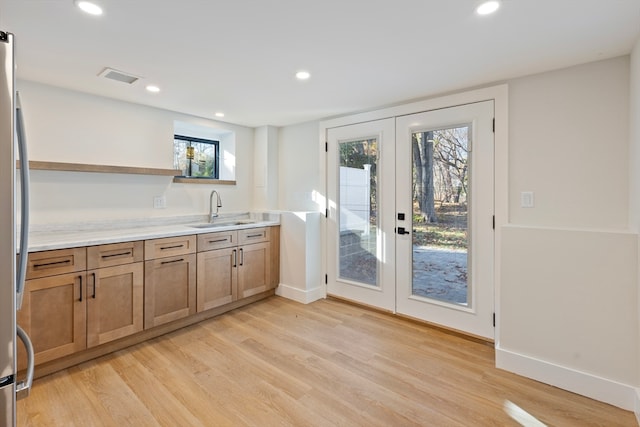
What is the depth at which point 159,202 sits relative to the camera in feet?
11.2

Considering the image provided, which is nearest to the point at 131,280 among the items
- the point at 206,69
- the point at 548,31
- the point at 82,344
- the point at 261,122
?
the point at 82,344

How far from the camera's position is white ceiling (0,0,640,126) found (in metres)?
1.63

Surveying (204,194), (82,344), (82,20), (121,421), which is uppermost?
(82,20)

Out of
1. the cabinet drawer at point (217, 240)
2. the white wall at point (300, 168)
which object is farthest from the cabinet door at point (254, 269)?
the white wall at point (300, 168)

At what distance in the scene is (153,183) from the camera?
11.0 feet

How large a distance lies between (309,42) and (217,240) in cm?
212

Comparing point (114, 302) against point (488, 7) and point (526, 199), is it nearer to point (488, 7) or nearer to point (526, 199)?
point (488, 7)

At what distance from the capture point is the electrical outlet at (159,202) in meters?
3.38

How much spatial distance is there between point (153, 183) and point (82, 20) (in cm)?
186

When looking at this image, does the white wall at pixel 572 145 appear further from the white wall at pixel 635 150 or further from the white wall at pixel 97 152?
the white wall at pixel 97 152

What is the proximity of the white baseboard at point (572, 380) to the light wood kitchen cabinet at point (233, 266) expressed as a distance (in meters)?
2.49

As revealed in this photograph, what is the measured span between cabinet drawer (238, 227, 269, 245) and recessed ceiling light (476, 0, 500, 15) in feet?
9.27

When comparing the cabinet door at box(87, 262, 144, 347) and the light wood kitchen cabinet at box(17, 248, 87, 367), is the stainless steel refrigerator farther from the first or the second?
the cabinet door at box(87, 262, 144, 347)

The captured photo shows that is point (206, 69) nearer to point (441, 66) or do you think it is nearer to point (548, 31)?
point (441, 66)
